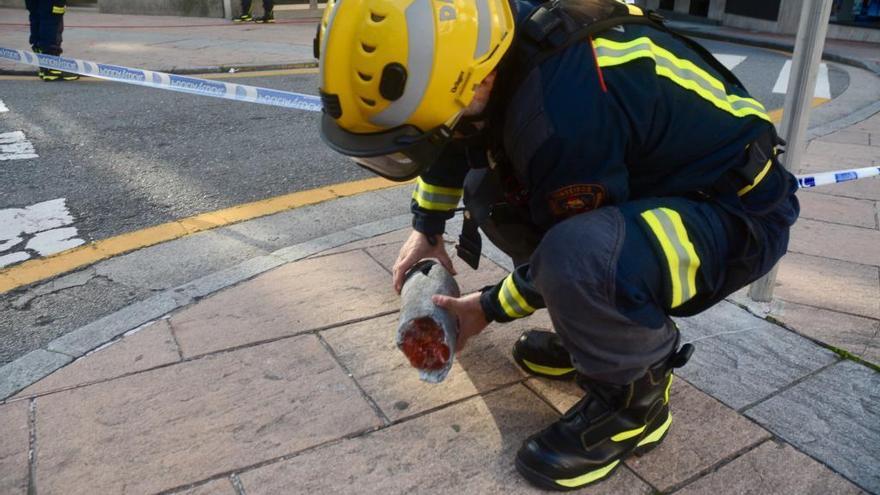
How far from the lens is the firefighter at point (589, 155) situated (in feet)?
5.29

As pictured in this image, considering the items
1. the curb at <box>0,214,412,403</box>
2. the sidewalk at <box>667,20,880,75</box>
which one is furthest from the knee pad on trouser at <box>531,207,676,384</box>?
the sidewalk at <box>667,20,880,75</box>

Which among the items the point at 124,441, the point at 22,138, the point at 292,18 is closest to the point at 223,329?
the point at 124,441

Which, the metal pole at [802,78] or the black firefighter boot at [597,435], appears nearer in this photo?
the black firefighter boot at [597,435]

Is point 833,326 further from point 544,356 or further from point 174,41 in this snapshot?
point 174,41

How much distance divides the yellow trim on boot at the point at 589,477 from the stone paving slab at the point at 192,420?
1.81ft

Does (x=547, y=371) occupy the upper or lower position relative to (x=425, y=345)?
lower

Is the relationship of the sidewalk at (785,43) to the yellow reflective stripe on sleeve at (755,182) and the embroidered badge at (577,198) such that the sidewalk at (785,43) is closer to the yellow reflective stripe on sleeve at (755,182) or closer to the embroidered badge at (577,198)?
the yellow reflective stripe on sleeve at (755,182)

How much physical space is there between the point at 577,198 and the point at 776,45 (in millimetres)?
12538

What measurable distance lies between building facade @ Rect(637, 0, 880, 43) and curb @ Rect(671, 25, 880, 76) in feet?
3.52

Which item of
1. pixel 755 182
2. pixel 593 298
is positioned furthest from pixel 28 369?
pixel 755 182

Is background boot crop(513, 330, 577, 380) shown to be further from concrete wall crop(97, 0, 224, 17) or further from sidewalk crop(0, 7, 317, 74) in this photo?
concrete wall crop(97, 0, 224, 17)

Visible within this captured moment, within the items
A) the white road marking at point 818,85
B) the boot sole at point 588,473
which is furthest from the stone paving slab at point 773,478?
the white road marking at point 818,85

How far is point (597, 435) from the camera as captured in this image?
193cm

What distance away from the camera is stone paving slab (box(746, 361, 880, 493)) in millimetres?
1967
